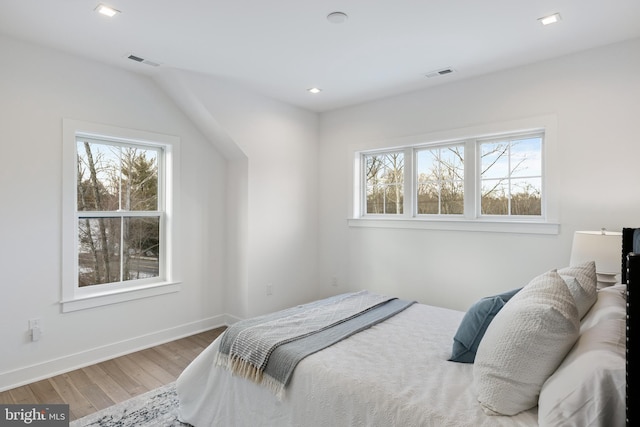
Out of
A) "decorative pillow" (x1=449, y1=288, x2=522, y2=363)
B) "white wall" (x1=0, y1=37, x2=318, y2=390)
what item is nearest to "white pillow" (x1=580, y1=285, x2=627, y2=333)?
"decorative pillow" (x1=449, y1=288, x2=522, y2=363)

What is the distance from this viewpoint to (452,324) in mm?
Answer: 2242

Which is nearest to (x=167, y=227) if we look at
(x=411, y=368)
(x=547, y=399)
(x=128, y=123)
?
(x=128, y=123)

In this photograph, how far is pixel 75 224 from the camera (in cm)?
301

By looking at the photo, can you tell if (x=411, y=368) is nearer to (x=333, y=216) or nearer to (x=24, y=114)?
(x=333, y=216)

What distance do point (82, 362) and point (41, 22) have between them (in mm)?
2614

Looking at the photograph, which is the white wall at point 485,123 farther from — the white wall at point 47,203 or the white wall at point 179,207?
the white wall at point 47,203

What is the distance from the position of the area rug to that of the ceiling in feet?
8.50

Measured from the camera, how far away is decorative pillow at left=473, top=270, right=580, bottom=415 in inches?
47.7

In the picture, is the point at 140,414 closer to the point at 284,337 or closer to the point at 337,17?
the point at 284,337

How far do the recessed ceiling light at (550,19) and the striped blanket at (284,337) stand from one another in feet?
7.13

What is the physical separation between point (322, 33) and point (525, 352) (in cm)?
235

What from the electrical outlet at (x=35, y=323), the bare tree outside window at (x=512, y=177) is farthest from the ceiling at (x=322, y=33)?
the electrical outlet at (x=35, y=323)

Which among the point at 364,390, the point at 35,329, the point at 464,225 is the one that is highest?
the point at 464,225

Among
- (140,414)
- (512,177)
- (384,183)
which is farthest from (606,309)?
(384,183)
